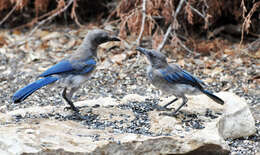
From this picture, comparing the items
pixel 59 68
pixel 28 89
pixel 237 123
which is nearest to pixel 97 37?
pixel 59 68

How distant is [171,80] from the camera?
470 cm

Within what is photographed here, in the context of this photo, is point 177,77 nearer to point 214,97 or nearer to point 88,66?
point 214,97

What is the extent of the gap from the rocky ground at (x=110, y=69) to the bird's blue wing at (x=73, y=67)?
2.33 feet

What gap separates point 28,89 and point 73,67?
2.14 ft

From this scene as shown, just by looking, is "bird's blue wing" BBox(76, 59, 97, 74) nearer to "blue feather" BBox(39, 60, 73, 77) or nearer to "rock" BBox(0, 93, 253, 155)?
"blue feather" BBox(39, 60, 73, 77)

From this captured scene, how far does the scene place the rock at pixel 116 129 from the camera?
12.1ft

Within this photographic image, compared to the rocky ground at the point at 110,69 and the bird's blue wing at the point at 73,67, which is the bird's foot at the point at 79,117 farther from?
the rocky ground at the point at 110,69

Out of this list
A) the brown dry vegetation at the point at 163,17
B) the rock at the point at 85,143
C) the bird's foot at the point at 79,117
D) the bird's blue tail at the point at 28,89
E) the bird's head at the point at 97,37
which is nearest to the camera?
the rock at the point at 85,143

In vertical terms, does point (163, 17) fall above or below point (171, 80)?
above

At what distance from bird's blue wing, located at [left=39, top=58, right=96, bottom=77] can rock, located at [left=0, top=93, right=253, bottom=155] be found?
0.47m

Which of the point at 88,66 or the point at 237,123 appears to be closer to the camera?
the point at 237,123

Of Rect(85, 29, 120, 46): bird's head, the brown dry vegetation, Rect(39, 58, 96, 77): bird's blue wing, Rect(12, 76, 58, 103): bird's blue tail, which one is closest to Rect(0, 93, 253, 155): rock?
Rect(12, 76, 58, 103): bird's blue tail

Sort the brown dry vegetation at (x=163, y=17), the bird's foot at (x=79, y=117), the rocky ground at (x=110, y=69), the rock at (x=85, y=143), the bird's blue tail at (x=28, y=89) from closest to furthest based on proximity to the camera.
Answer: the rock at (x=85, y=143) < the bird's blue tail at (x=28, y=89) < the bird's foot at (x=79, y=117) < the rocky ground at (x=110, y=69) < the brown dry vegetation at (x=163, y=17)

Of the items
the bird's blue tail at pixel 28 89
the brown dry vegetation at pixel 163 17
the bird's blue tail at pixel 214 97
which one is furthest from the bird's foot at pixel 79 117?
the brown dry vegetation at pixel 163 17
